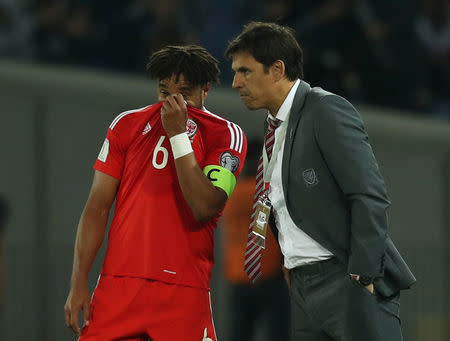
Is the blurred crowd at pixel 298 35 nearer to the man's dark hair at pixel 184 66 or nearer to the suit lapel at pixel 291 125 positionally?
the man's dark hair at pixel 184 66

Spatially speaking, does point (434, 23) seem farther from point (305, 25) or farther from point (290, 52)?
point (290, 52)

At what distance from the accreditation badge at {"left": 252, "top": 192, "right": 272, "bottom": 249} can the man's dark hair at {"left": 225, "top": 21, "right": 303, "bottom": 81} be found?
18.9 inches

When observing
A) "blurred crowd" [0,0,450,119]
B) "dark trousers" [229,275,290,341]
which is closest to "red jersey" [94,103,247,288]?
"dark trousers" [229,275,290,341]

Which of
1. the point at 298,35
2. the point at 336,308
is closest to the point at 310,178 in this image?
A: the point at 336,308

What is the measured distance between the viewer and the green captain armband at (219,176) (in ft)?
11.1

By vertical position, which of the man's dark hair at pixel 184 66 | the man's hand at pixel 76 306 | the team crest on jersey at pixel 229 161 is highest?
the man's dark hair at pixel 184 66

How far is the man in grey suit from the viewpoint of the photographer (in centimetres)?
308

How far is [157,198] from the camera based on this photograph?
338 cm

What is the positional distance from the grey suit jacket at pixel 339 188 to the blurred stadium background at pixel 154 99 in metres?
3.97

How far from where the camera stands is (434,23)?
33.8ft

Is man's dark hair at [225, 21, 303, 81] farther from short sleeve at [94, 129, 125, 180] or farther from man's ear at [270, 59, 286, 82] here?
short sleeve at [94, 129, 125, 180]

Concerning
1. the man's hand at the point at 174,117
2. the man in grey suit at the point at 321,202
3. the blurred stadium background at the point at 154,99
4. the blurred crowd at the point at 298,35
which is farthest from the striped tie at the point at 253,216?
the blurred crowd at the point at 298,35

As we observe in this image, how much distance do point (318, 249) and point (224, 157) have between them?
0.51 m

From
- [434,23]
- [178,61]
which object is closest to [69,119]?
[178,61]
